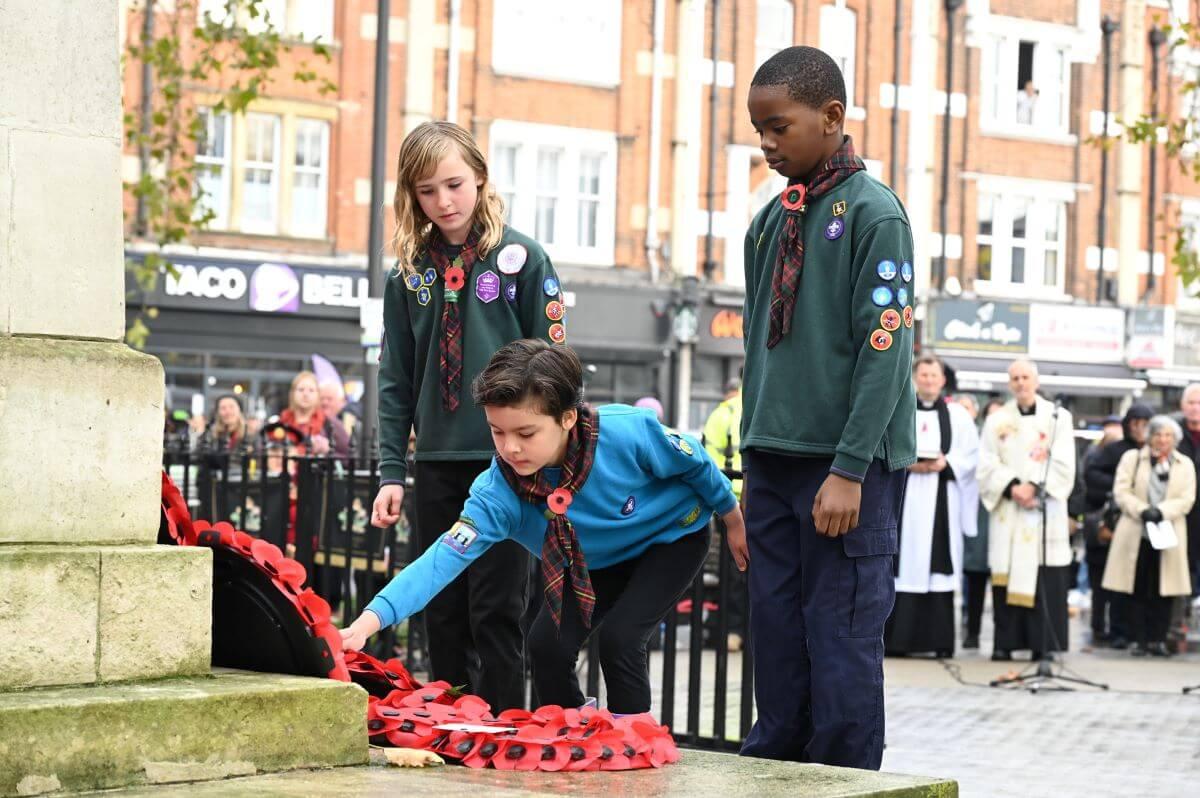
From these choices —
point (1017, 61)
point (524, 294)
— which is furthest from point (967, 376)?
point (524, 294)

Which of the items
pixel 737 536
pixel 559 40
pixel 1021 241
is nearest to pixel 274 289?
pixel 559 40

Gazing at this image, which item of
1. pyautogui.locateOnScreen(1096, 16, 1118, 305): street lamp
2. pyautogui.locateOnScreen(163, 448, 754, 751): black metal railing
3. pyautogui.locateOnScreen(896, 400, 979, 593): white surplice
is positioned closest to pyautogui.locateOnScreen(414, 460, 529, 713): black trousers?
pyautogui.locateOnScreen(163, 448, 754, 751): black metal railing

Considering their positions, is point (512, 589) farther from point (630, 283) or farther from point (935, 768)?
point (630, 283)

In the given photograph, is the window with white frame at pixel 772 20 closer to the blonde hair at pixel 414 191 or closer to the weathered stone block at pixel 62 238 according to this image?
the blonde hair at pixel 414 191

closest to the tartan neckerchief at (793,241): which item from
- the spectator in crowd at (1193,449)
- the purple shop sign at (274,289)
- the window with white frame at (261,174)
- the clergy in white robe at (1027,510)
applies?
the clergy in white robe at (1027,510)

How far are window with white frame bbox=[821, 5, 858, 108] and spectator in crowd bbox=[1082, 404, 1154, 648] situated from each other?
60.2 feet

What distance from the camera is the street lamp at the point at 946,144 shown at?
33.4 meters

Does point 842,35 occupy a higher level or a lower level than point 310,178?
higher

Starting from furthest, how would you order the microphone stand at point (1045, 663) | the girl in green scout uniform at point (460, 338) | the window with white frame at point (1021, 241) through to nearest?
the window with white frame at point (1021, 241)
the microphone stand at point (1045, 663)
the girl in green scout uniform at point (460, 338)

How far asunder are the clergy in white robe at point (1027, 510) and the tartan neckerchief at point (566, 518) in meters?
8.22

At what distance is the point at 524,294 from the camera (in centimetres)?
580

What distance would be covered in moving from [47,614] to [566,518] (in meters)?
1.43

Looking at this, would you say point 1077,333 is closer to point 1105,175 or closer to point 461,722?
point 1105,175

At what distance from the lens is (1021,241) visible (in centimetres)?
3453
